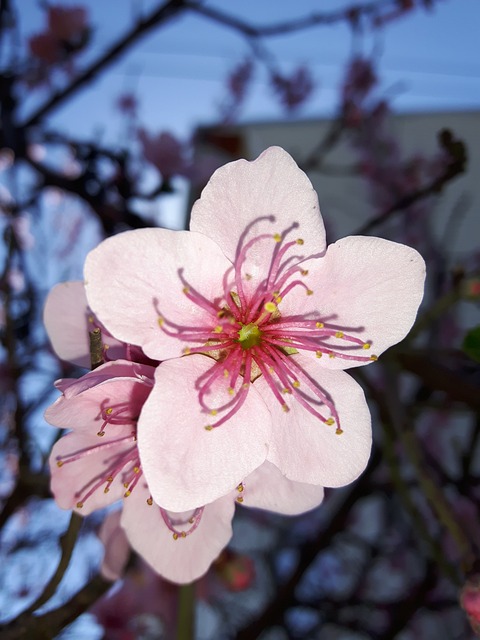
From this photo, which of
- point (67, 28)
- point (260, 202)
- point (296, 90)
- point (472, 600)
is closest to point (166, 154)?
point (67, 28)

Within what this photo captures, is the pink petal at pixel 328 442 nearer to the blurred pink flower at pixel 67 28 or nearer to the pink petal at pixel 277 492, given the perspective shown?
the pink petal at pixel 277 492

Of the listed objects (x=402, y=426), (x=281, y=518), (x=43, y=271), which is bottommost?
(x=281, y=518)

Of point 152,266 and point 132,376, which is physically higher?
point 152,266

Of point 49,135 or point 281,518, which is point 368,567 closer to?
point 281,518

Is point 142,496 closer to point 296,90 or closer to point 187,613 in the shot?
point 187,613

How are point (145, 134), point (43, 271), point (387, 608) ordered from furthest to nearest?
point (43, 271)
point (387, 608)
point (145, 134)

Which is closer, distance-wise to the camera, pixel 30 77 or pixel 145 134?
pixel 145 134

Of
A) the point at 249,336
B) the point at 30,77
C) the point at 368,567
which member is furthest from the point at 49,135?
the point at 368,567

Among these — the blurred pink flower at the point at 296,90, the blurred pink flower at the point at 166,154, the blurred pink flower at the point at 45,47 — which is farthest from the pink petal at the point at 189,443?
the blurred pink flower at the point at 296,90
